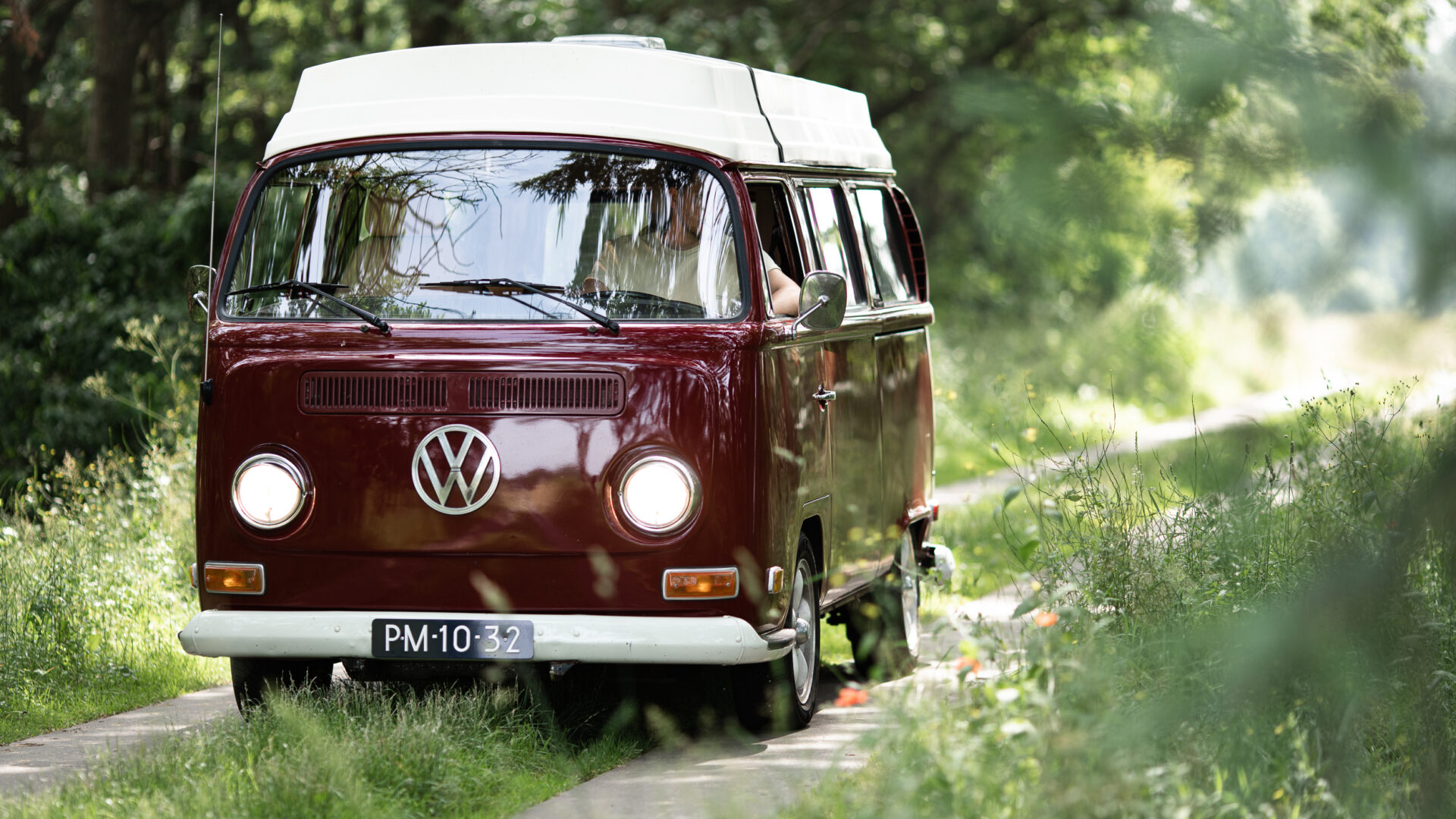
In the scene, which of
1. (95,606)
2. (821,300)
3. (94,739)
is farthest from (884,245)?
(94,739)

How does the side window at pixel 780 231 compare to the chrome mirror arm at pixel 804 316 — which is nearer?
the chrome mirror arm at pixel 804 316

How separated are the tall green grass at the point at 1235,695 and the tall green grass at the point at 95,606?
3.75m

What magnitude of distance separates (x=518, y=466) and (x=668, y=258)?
97cm

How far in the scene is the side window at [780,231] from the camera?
701 centimetres

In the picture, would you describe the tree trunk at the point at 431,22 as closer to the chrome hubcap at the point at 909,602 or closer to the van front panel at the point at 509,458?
the chrome hubcap at the point at 909,602

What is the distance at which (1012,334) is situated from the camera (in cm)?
2433

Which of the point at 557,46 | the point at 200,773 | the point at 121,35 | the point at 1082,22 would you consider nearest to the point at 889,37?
the point at 1082,22

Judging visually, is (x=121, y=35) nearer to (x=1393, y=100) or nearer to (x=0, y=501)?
(x=0, y=501)

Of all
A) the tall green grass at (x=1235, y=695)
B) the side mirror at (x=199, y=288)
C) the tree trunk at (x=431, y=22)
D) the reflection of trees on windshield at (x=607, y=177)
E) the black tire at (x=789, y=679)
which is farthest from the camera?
the tree trunk at (x=431, y=22)

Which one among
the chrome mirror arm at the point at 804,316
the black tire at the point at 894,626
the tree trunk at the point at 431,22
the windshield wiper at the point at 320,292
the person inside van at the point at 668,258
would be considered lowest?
the black tire at the point at 894,626

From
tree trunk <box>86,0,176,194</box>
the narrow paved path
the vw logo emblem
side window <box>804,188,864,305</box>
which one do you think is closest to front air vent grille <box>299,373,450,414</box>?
the vw logo emblem

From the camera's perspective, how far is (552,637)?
5.96 m

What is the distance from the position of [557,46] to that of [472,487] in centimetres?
178

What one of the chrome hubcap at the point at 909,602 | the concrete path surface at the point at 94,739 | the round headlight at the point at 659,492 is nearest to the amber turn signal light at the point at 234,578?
the concrete path surface at the point at 94,739
